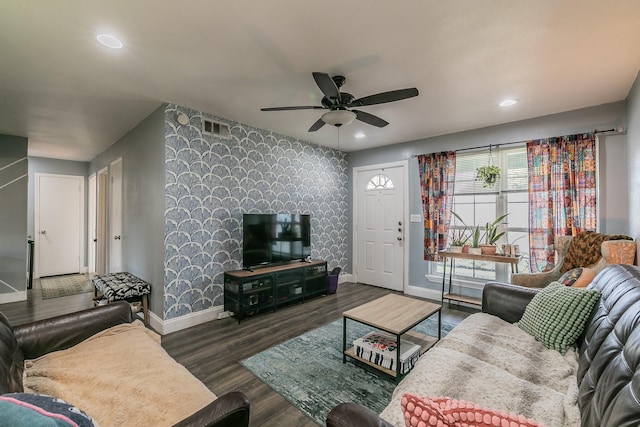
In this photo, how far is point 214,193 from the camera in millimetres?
3490

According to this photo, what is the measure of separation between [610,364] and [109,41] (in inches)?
130

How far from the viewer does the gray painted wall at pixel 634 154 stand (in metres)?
2.46

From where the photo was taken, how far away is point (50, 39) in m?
1.99

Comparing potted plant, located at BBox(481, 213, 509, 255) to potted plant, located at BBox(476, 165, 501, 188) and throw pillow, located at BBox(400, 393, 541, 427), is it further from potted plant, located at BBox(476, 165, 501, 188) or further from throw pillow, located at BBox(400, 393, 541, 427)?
throw pillow, located at BBox(400, 393, 541, 427)

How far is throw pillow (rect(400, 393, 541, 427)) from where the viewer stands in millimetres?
719

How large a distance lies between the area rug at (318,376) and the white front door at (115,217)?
321 centimetres

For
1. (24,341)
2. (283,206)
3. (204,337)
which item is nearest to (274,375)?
(204,337)

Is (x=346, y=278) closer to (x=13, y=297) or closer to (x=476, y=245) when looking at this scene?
(x=476, y=245)

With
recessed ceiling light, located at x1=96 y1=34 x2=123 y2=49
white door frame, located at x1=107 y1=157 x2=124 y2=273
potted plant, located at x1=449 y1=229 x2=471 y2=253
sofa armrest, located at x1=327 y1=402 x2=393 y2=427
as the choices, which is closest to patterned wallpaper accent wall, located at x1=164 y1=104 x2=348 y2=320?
recessed ceiling light, located at x1=96 y1=34 x2=123 y2=49

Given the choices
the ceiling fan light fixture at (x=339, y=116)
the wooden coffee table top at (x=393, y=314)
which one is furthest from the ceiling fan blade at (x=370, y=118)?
the wooden coffee table top at (x=393, y=314)

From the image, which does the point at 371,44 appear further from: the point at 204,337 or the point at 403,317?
the point at 204,337

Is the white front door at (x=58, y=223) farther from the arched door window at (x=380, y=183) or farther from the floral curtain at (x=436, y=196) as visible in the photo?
the floral curtain at (x=436, y=196)

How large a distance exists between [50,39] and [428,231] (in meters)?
4.51

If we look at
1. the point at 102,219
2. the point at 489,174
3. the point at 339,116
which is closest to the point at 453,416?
the point at 339,116
